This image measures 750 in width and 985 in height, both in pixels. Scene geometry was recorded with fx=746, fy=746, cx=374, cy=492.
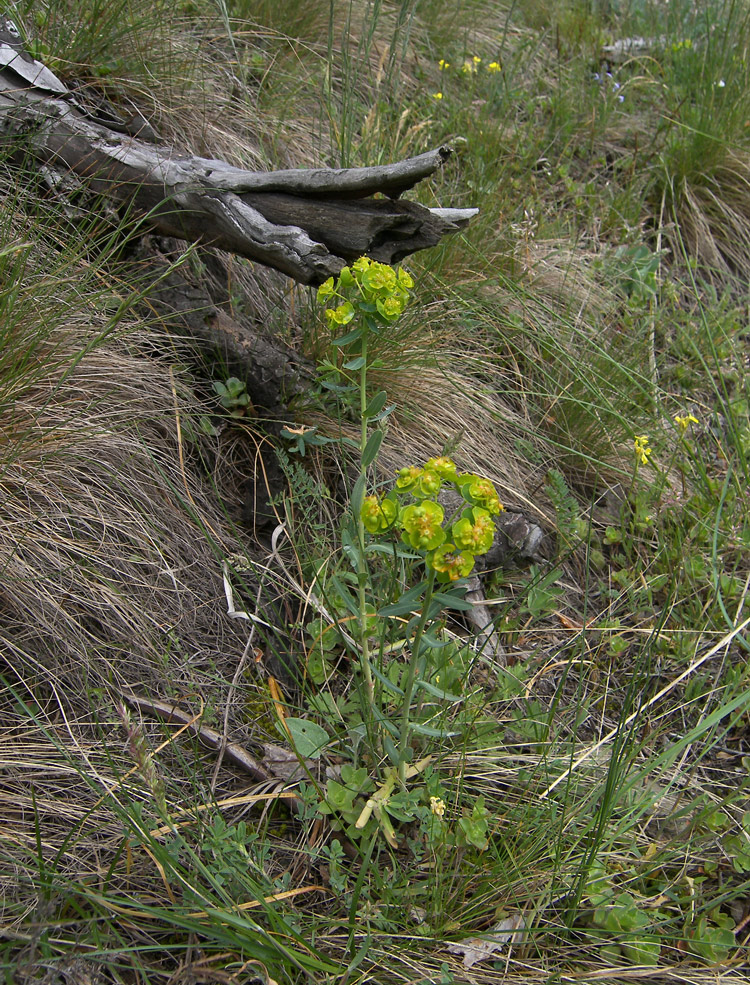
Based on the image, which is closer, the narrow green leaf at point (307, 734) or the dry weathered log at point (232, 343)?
the narrow green leaf at point (307, 734)

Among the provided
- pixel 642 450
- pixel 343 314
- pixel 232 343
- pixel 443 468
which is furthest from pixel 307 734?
pixel 642 450

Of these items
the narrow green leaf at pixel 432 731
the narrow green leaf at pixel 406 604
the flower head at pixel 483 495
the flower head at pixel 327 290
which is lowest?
the narrow green leaf at pixel 432 731

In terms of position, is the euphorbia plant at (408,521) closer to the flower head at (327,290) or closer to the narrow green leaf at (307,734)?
the flower head at (327,290)

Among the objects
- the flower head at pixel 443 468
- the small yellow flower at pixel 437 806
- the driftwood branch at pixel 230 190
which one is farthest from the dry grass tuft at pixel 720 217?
the small yellow flower at pixel 437 806

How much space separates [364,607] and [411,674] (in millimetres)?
172

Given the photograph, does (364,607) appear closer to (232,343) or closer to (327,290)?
(327,290)

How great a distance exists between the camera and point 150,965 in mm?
1241

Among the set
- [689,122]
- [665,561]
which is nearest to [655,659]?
[665,561]

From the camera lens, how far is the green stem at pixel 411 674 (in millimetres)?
1183

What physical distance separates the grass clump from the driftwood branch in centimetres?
17

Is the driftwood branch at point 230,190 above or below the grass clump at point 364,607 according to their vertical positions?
above

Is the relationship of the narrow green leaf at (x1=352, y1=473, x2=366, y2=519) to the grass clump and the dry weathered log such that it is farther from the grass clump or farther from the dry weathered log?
the dry weathered log

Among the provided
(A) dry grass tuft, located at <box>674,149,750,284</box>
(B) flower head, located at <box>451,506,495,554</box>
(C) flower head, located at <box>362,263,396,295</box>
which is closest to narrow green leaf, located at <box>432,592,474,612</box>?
(B) flower head, located at <box>451,506,495,554</box>

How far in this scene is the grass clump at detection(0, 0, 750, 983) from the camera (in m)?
1.29
